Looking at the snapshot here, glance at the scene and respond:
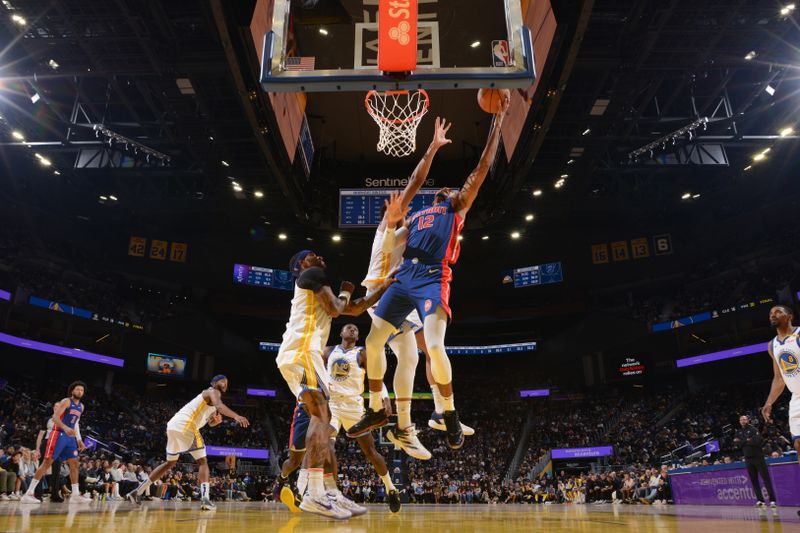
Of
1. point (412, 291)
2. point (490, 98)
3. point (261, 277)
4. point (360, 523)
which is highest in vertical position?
point (261, 277)

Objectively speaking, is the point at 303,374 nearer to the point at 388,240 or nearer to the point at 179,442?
the point at 388,240

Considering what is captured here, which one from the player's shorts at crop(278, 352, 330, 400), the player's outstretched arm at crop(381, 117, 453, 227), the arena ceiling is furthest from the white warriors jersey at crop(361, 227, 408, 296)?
the arena ceiling

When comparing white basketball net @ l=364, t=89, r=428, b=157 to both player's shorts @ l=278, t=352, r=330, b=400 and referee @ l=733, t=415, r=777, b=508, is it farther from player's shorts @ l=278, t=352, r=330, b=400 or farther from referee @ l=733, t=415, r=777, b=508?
referee @ l=733, t=415, r=777, b=508

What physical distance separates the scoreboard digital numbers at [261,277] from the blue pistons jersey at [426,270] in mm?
23339

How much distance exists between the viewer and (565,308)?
94.9ft

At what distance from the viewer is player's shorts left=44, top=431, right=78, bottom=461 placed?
853cm

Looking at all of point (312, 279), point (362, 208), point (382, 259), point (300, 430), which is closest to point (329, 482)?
point (300, 430)

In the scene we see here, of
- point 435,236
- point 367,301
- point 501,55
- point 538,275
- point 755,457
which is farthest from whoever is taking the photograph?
point 538,275

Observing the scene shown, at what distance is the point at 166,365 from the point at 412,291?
2590cm

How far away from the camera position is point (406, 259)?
16.4 feet

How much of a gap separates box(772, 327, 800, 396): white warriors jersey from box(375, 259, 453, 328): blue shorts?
3836 mm

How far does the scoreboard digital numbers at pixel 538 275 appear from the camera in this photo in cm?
2691

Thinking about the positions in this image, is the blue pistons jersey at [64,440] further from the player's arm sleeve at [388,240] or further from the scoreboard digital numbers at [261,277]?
the scoreboard digital numbers at [261,277]

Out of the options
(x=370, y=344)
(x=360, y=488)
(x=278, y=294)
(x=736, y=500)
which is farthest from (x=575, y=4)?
(x=278, y=294)
